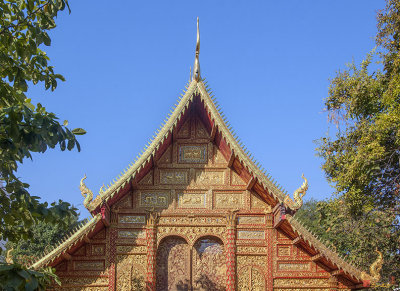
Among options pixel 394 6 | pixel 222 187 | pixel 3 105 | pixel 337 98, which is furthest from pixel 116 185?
pixel 394 6

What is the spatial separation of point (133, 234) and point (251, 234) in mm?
3177

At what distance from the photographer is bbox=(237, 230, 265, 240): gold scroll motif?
12906 millimetres

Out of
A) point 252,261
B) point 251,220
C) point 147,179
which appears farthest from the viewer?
point 147,179

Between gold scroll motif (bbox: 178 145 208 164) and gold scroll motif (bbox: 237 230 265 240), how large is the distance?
2.22 meters

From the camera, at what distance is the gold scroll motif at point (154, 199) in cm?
1308

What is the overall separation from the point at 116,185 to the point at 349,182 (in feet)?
28.3

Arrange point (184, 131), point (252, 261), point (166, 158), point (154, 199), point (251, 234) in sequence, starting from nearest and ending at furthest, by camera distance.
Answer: point (252, 261), point (251, 234), point (154, 199), point (166, 158), point (184, 131)

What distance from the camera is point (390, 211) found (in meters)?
16.9

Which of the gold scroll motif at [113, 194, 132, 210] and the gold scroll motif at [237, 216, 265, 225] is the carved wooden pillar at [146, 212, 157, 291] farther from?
the gold scroll motif at [237, 216, 265, 225]

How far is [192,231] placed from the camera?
1290cm

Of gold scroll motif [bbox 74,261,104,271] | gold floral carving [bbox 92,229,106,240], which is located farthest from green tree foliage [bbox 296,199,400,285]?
gold scroll motif [bbox 74,261,104,271]

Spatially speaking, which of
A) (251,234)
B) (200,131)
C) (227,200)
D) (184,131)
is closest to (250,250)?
(251,234)

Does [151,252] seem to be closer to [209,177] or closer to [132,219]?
[132,219]

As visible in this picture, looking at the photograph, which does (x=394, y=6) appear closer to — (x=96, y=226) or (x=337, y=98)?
(x=337, y=98)
